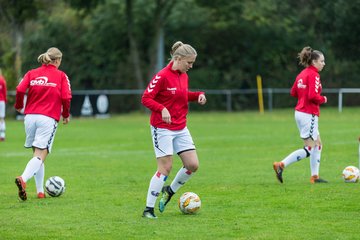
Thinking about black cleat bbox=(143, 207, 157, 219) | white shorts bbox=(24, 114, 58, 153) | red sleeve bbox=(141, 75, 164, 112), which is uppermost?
red sleeve bbox=(141, 75, 164, 112)

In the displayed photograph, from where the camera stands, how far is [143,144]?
2367 cm

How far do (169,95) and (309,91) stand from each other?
13.4 feet

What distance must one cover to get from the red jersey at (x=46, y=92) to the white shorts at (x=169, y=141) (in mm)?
2312

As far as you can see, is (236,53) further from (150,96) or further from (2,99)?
(150,96)

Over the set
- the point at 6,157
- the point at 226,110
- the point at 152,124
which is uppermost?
the point at 152,124

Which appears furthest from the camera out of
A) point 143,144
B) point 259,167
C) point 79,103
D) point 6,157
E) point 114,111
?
point 114,111

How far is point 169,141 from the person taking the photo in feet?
33.1

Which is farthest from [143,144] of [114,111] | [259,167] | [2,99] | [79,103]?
[114,111]

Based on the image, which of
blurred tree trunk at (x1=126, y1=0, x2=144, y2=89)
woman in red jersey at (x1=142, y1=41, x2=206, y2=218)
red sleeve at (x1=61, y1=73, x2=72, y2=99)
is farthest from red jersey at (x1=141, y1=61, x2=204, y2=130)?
blurred tree trunk at (x1=126, y1=0, x2=144, y2=89)

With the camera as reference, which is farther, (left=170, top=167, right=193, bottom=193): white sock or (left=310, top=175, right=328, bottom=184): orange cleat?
(left=310, top=175, right=328, bottom=184): orange cleat

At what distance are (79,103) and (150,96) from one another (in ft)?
103

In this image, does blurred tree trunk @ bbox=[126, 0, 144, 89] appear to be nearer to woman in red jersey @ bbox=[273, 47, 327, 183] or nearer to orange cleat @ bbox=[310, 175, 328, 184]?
woman in red jersey @ bbox=[273, 47, 327, 183]

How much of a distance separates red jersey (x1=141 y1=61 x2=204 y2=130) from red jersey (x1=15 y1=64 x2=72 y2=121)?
2269 mm

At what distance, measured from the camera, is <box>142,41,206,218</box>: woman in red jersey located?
10.0 metres
